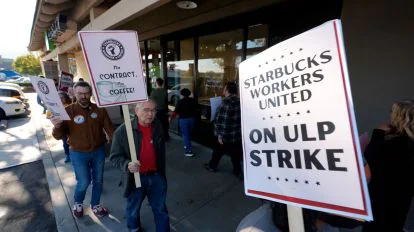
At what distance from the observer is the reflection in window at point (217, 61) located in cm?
492

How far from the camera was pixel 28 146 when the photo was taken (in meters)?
6.47

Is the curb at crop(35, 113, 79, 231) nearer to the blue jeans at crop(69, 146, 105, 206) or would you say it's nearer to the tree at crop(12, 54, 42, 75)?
the blue jeans at crop(69, 146, 105, 206)

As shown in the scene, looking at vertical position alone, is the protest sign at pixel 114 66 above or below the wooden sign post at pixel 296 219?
above

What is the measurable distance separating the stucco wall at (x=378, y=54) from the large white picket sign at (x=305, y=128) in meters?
2.56

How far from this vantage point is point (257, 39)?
4414 millimetres

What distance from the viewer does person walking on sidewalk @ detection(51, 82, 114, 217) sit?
9.35 ft

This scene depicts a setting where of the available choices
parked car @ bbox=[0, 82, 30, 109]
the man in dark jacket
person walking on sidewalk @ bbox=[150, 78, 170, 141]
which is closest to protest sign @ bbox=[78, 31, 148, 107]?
the man in dark jacket

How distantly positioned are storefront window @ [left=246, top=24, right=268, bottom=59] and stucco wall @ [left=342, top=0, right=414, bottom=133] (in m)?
1.43

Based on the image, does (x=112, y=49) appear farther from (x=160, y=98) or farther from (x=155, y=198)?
(x=160, y=98)

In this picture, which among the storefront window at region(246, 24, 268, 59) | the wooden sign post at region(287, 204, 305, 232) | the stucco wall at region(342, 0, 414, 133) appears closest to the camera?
the wooden sign post at region(287, 204, 305, 232)

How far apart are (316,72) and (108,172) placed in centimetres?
454

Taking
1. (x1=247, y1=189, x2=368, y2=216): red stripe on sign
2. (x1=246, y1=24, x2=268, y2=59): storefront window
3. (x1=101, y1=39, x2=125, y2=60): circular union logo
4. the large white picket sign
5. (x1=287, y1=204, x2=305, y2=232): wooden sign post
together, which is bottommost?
(x1=287, y1=204, x2=305, y2=232): wooden sign post

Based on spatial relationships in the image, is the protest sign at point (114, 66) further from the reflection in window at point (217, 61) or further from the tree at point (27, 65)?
the tree at point (27, 65)

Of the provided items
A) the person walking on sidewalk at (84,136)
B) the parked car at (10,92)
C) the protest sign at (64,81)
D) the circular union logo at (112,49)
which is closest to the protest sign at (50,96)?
the person walking on sidewalk at (84,136)
